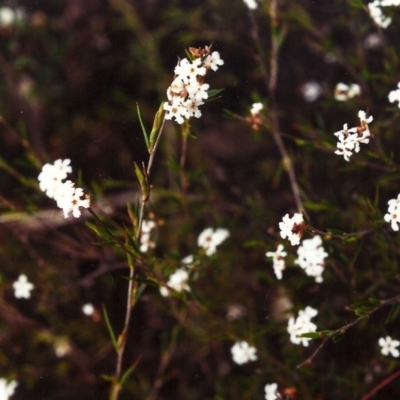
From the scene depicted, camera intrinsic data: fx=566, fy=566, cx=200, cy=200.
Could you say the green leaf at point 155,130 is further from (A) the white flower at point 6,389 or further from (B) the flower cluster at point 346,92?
(A) the white flower at point 6,389

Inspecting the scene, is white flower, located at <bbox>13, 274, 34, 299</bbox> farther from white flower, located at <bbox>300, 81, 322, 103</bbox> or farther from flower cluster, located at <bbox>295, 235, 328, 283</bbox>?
white flower, located at <bbox>300, 81, 322, 103</bbox>

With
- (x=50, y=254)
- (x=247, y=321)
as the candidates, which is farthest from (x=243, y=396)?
(x=50, y=254)

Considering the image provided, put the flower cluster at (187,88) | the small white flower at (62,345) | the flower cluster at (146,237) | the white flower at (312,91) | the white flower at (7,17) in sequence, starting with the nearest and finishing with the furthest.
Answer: the flower cluster at (187,88) < the flower cluster at (146,237) < the small white flower at (62,345) < the white flower at (312,91) < the white flower at (7,17)

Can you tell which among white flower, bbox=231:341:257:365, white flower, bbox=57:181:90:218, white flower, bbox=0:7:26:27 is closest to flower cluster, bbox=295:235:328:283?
white flower, bbox=231:341:257:365

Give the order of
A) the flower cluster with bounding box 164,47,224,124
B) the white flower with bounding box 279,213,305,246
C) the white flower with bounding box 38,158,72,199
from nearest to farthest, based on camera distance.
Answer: the flower cluster with bounding box 164,47,224,124 < the white flower with bounding box 279,213,305,246 < the white flower with bounding box 38,158,72,199

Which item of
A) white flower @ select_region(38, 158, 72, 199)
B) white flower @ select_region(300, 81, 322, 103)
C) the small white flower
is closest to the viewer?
white flower @ select_region(38, 158, 72, 199)

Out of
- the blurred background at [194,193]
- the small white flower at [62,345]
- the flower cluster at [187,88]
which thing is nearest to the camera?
the flower cluster at [187,88]

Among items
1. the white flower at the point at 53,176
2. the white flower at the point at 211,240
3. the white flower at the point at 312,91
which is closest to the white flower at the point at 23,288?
the white flower at the point at 53,176

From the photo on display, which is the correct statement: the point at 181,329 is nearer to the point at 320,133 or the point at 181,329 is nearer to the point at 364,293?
the point at 364,293
